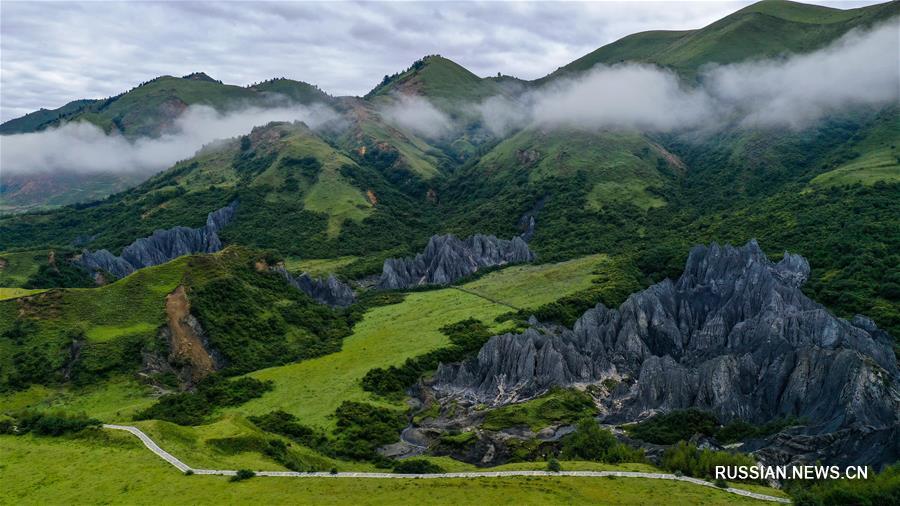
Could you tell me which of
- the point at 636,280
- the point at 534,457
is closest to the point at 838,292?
the point at 636,280

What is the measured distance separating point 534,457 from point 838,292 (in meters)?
74.5

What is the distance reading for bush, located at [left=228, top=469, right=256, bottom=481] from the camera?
184 ft

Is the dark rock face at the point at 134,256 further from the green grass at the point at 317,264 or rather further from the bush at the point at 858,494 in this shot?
the bush at the point at 858,494

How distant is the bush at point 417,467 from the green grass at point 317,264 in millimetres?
110059

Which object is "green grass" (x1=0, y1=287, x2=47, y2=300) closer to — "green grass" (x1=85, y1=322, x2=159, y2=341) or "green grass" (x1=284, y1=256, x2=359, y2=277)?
"green grass" (x1=85, y1=322, x2=159, y2=341)

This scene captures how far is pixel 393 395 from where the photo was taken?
92625 mm

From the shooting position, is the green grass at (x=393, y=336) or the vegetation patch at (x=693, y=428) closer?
the vegetation patch at (x=693, y=428)

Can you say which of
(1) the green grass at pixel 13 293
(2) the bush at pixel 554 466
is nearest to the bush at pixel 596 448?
(2) the bush at pixel 554 466

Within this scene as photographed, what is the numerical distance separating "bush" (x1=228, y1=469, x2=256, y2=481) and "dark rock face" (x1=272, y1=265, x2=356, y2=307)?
88954 millimetres

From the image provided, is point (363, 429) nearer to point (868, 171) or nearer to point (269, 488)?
point (269, 488)

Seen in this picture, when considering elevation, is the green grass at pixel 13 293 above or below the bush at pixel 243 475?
above

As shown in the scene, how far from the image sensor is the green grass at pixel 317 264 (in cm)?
17845

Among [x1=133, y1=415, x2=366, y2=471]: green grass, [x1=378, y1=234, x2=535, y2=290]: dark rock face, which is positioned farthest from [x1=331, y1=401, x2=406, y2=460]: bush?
[x1=378, y1=234, x2=535, y2=290]: dark rock face

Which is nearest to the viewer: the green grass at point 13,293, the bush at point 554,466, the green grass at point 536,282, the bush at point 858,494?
the bush at point 858,494
